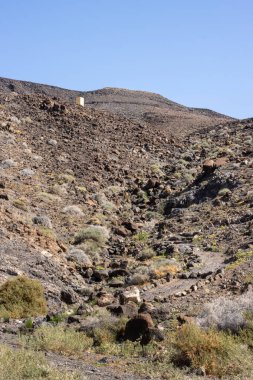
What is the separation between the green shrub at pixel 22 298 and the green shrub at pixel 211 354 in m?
4.73

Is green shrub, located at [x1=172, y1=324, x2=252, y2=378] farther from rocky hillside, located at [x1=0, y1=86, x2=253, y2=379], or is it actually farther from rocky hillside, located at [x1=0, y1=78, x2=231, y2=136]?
rocky hillside, located at [x1=0, y1=78, x2=231, y2=136]

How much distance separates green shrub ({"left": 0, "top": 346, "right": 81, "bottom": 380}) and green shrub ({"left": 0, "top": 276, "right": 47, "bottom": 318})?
4375 mm

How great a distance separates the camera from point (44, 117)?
3603 cm

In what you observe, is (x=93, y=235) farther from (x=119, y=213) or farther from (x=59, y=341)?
(x=59, y=341)

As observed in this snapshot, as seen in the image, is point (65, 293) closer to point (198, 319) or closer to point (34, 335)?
point (34, 335)

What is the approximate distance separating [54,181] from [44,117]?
33.2 ft

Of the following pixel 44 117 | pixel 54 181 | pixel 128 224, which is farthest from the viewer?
pixel 44 117

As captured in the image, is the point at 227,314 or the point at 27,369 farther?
the point at 227,314

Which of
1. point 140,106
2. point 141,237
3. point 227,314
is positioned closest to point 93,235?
point 141,237

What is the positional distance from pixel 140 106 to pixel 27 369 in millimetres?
53473

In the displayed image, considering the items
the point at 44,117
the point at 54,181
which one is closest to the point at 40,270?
the point at 54,181

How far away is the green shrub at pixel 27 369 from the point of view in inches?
289

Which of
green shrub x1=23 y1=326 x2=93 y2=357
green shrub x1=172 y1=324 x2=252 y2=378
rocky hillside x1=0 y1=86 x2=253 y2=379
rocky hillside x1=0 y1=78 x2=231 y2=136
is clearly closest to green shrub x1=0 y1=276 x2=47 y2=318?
rocky hillside x1=0 y1=86 x2=253 y2=379

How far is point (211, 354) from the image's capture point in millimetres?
8664
